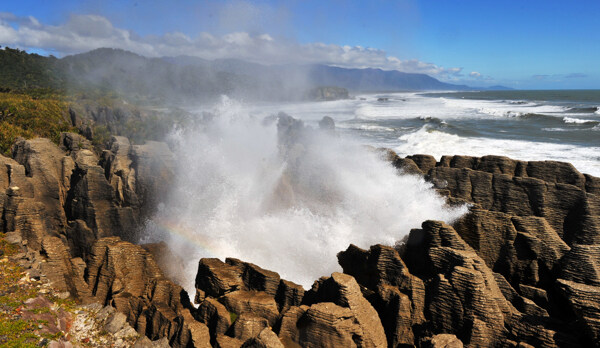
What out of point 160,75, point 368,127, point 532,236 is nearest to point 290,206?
point 532,236

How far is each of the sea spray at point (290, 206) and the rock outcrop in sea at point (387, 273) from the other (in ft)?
3.69

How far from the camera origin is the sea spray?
1184 centimetres

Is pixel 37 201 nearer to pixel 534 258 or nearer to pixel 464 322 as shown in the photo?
pixel 464 322

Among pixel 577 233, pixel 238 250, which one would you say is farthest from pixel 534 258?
pixel 238 250

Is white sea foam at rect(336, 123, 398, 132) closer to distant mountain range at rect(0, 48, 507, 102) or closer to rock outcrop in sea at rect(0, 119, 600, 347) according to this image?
distant mountain range at rect(0, 48, 507, 102)

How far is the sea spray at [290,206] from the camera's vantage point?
1184cm

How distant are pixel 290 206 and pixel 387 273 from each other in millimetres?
5898

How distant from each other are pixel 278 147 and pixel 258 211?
4.10 meters

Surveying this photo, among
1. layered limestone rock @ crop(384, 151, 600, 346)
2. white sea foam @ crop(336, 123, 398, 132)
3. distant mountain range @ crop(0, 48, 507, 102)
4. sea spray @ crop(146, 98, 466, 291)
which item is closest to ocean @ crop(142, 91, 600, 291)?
sea spray @ crop(146, 98, 466, 291)

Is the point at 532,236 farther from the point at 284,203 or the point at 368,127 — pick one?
the point at 368,127

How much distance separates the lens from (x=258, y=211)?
45.6 feet

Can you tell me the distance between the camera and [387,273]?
8.08 meters

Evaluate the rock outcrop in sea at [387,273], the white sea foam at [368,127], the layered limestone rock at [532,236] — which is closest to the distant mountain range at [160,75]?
the white sea foam at [368,127]

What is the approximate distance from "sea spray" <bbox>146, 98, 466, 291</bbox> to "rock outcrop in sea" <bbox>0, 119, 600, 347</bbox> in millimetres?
1124
